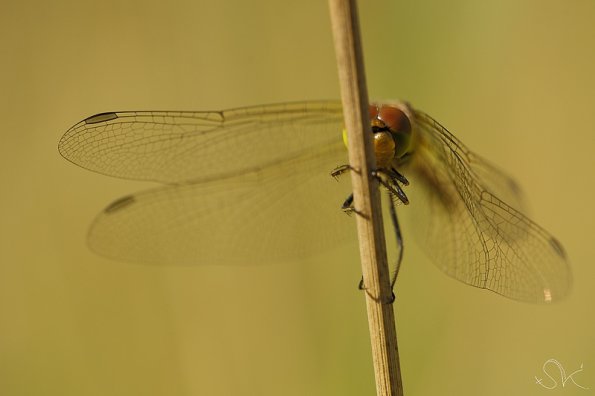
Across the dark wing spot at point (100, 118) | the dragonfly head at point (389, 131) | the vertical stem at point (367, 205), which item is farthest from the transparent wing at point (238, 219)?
the vertical stem at point (367, 205)

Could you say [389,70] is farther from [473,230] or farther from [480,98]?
[473,230]

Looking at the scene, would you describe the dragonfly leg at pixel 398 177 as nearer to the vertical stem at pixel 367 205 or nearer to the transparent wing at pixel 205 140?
the transparent wing at pixel 205 140

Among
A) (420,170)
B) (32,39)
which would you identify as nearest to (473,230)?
(420,170)

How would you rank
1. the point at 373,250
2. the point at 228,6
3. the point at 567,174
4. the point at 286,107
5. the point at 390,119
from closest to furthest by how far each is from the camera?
the point at 373,250 < the point at 390,119 < the point at 286,107 < the point at 567,174 < the point at 228,6

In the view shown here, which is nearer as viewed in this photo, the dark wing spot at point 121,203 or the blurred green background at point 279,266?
the dark wing spot at point 121,203

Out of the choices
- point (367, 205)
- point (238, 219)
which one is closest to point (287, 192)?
point (238, 219)
